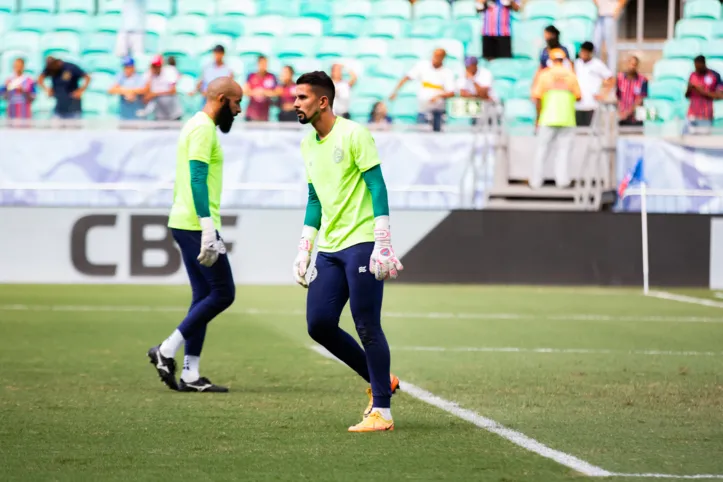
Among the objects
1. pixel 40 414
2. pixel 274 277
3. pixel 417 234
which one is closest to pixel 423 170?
pixel 417 234

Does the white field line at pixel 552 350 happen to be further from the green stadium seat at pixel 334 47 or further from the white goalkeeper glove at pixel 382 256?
the green stadium seat at pixel 334 47

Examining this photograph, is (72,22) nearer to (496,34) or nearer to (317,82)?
(496,34)

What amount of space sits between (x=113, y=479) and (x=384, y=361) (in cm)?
196

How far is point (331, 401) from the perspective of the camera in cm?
862

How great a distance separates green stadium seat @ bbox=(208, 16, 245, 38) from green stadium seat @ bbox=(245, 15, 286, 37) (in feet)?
0.85

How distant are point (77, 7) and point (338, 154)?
18.6 m

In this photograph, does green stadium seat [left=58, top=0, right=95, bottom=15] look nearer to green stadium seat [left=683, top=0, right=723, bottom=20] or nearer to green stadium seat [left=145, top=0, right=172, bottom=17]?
green stadium seat [left=145, top=0, right=172, bottom=17]

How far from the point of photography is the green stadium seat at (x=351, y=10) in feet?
80.4

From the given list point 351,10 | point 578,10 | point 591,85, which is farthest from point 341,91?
point 578,10

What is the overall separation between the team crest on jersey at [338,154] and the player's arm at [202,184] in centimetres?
171

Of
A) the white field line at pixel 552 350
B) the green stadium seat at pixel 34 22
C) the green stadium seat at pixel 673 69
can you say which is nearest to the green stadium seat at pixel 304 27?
the green stadium seat at pixel 34 22

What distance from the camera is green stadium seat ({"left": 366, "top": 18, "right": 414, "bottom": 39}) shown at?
Answer: 24.4 metres

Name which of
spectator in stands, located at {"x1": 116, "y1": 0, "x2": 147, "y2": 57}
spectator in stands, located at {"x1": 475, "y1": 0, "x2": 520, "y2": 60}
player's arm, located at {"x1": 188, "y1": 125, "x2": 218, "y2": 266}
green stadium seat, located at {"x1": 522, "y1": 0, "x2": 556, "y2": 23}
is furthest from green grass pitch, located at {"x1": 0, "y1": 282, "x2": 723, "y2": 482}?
green stadium seat, located at {"x1": 522, "y1": 0, "x2": 556, "y2": 23}

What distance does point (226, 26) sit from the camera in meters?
24.6
